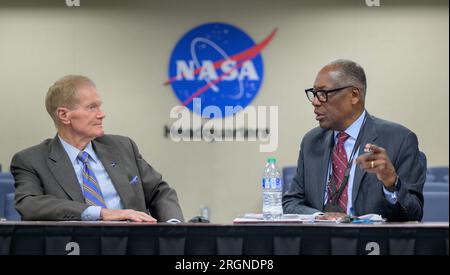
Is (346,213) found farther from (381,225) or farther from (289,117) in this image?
(289,117)

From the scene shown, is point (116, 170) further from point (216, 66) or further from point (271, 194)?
point (216, 66)

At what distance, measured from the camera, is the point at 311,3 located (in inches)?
306

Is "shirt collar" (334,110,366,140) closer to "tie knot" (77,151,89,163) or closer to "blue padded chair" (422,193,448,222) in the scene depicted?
"blue padded chair" (422,193,448,222)

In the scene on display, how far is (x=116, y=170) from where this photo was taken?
3062 mm

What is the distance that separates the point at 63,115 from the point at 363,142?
1244mm

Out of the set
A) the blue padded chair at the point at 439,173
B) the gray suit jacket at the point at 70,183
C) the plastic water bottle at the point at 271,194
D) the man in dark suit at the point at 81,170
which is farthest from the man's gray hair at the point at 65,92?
the blue padded chair at the point at 439,173

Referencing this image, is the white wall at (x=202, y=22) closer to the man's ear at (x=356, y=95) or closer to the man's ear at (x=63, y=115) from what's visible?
the man's ear at (x=356, y=95)

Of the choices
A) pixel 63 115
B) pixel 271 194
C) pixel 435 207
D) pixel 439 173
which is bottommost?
pixel 439 173

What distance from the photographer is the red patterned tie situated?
304cm

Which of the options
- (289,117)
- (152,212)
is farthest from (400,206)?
(289,117)

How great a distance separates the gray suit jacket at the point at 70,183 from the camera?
2820 millimetres

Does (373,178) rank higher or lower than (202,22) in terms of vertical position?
lower

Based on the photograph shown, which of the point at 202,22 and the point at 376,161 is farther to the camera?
the point at 202,22

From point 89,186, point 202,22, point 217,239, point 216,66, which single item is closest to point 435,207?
point 89,186
